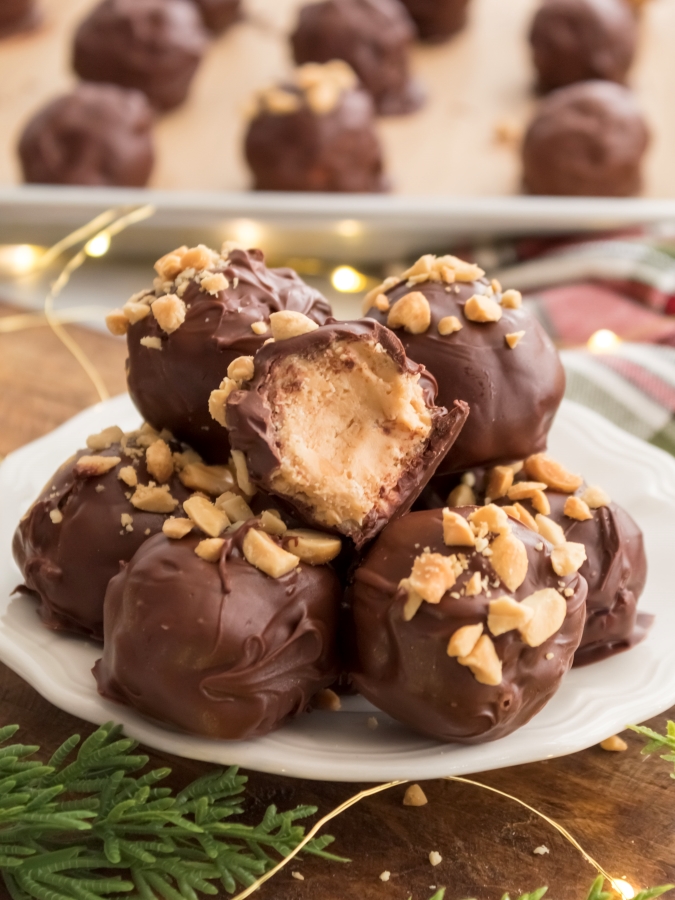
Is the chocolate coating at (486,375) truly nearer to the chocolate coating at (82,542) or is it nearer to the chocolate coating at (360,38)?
the chocolate coating at (82,542)

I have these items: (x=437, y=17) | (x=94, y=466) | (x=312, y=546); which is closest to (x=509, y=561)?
(x=312, y=546)

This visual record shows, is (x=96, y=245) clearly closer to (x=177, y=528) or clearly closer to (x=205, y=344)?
(x=205, y=344)

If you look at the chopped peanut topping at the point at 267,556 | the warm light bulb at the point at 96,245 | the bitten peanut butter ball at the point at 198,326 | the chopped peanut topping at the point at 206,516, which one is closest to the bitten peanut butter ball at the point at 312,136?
the warm light bulb at the point at 96,245

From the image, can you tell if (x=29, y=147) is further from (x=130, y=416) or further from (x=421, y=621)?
(x=421, y=621)

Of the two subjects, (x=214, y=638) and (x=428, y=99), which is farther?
(x=428, y=99)

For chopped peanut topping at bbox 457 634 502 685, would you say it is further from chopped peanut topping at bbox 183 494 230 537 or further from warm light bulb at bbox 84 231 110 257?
warm light bulb at bbox 84 231 110 257
